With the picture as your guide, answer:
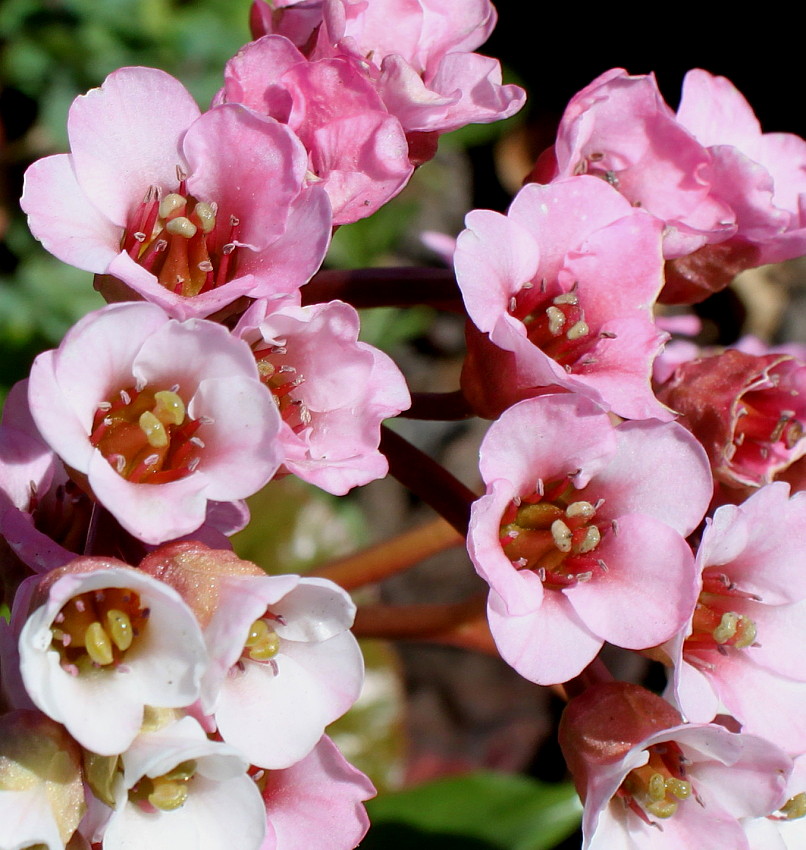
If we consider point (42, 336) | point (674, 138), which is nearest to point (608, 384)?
point (674, 138)

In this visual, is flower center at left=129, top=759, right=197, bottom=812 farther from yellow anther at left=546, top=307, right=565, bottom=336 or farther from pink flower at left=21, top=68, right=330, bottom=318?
yellow anther at left=546, top=307, right=565, bottom=336

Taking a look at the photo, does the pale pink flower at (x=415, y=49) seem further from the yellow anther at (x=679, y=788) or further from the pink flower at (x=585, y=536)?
the yellow anther at (x=679, y=788)

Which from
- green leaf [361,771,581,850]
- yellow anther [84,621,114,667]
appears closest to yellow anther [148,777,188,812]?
yellow anther [84,621,114,667]

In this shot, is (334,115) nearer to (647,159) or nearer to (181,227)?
(181,227)

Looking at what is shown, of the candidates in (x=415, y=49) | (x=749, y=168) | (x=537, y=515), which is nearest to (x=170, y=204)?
(x=415, y=49)

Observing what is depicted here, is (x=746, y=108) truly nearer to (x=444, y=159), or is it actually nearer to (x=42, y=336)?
(x=42, y=336)

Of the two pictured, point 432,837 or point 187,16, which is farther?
point 187,16
